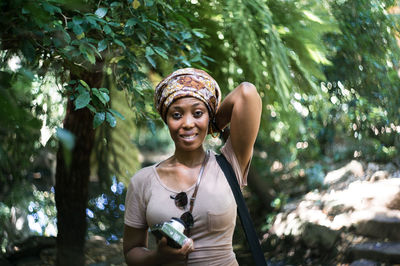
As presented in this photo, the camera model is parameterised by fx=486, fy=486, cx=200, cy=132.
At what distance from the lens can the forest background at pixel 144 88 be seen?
211 centimetres

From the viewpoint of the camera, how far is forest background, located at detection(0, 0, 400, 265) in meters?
2.11

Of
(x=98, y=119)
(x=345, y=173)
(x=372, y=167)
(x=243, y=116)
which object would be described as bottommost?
(x=345, y=173)

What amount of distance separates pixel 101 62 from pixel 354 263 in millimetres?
3061

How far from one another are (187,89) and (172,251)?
1.92ft

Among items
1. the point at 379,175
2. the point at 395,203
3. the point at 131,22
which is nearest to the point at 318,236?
the point at 395,203

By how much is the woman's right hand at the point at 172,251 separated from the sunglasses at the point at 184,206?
86 millimetres

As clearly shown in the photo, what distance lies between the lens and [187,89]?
1791mm

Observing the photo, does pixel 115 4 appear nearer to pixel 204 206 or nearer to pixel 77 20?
pixel 77 20

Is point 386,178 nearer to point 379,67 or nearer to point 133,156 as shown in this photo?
point 379,67

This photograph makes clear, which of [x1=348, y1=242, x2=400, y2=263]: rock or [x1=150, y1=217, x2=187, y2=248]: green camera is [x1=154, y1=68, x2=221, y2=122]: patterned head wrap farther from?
[x1=348, y1=242, x2=400, y2=263]: rock

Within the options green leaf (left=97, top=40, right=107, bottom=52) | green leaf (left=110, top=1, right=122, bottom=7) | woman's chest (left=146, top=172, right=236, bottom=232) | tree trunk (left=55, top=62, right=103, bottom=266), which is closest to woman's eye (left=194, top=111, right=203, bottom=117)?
woman's chest (left=146, top=172, right=236, bottom=232)

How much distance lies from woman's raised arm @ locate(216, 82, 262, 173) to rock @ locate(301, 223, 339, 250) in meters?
3.60

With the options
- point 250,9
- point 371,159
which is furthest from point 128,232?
point 371,159

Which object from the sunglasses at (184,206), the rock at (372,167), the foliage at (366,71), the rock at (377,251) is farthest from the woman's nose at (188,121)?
the rock at (372,167)
